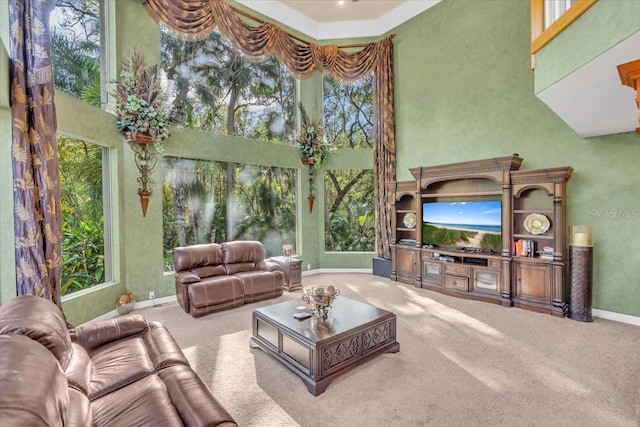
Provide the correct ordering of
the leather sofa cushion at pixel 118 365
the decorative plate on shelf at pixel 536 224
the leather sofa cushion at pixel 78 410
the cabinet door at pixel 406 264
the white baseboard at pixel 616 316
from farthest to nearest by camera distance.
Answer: the cabinet door at pixel 406 264 < the decorative plate on shelf at pixel 536 224 < the white baseboard at pixel 616 316 < the leather sofa cushion at pixel 118 365 < the leather sofa cushion at pixel 78 410

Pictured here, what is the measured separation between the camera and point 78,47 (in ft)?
12.9

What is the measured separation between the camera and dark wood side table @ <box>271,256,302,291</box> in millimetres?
5363

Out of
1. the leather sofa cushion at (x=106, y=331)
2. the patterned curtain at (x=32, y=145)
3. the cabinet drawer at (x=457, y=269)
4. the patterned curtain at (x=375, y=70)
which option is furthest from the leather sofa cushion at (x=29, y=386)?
the patterned curtain at (x=375, y=70)

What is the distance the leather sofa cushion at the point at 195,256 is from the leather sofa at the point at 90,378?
2.04 metres

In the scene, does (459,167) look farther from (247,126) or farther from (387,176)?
(247,126)

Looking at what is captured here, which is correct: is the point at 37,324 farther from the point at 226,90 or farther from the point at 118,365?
the point at 226,90

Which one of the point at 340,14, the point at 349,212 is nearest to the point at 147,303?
the point at 349,212

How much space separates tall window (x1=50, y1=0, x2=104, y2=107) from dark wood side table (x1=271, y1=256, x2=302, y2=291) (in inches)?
144

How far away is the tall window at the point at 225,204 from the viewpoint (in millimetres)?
5031

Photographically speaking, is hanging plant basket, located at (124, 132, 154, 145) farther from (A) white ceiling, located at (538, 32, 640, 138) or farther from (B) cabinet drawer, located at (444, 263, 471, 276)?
(B) cabinet drawer, located at (444, 263, 471, 276)

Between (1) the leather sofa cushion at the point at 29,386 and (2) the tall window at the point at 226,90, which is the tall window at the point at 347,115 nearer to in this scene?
(2) the tall window at the point at 226,90

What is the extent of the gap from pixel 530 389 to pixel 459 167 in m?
3.44

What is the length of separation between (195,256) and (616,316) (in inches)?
229

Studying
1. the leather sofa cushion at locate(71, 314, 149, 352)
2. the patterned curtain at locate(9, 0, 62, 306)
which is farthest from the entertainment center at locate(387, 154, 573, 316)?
the patterned curtain at locate(9, 0, 62, 306)
